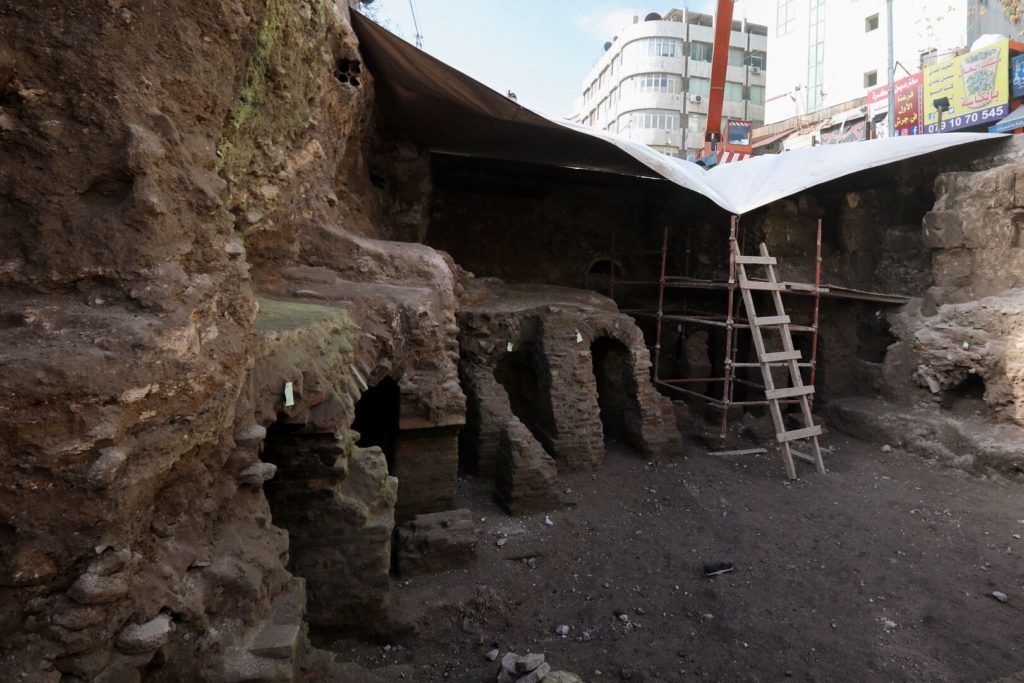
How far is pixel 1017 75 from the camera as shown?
41.3ft

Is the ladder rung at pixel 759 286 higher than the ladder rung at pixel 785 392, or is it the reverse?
the ladder rung at pixel 759 286

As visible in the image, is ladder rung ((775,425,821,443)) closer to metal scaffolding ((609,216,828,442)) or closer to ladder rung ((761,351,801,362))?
metal scaffolding ((609,216,828,442))

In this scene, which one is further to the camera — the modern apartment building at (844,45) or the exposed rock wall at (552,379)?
the modern apartment building at (844,45)

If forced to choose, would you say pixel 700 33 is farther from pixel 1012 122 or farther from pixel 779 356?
pixel 779 356

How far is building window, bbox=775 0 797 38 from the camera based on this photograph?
953 inches

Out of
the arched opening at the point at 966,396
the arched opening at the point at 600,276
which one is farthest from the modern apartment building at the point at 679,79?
the arched opening at the point at 966,396

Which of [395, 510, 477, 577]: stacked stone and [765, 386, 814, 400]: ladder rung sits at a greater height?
[765, 386, 814, 400]: ladder rung

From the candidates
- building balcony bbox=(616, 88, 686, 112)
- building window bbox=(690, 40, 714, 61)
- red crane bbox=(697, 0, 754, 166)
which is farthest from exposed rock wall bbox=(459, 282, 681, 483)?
building window bbox=(690, 40, 714, 61)

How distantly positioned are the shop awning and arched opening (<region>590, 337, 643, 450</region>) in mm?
10716

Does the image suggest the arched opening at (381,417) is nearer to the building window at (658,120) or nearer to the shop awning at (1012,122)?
the shop awning at (1012,122)

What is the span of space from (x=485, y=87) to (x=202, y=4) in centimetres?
457

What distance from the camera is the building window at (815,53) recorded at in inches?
885

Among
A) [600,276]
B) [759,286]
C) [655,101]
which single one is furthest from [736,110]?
[759,286]

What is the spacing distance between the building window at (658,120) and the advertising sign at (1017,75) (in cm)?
2110
